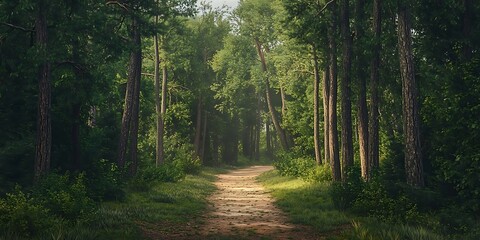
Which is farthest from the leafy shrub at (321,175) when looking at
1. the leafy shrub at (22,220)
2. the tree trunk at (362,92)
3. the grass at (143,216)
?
the leafy shrub at (22,220)

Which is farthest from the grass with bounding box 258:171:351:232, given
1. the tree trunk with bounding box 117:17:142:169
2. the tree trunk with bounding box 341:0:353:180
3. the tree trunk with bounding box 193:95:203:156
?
the tree trunk with bounding box 193:95:203:156

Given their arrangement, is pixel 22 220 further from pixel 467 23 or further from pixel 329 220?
pixel 467 23

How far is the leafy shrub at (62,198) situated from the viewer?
11.4 metres

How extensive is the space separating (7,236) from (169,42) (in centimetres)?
2674

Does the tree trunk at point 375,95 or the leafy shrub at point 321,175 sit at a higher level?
the tree trunk at point 375,95

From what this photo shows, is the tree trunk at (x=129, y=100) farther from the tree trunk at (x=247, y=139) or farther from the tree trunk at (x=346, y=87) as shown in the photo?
the tree trunk at (x=247, y=139)

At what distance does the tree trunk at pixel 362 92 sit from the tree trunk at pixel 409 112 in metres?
3.90

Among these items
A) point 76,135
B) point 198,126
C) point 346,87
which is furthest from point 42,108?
point 198,126

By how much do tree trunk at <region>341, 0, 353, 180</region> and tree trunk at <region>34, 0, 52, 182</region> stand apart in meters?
12.6

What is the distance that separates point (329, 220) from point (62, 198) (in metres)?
7.83

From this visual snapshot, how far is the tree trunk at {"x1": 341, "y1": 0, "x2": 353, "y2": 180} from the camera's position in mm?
20109

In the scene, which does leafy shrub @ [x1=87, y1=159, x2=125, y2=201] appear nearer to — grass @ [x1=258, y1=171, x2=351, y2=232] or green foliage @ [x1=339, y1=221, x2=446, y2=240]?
grass @ [x1=258, y1=171, x2=351, y2=232]

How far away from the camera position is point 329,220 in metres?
13.7

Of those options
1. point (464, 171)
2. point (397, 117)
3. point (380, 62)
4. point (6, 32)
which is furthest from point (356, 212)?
point (6, 32)
